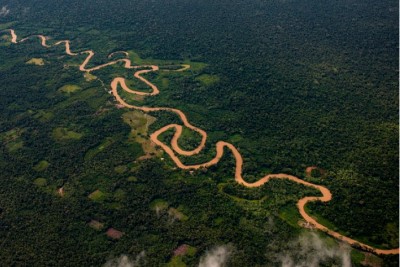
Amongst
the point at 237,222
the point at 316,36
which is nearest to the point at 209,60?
the point at 316,36

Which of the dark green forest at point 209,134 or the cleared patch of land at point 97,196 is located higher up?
the dark green forest at point 209,134

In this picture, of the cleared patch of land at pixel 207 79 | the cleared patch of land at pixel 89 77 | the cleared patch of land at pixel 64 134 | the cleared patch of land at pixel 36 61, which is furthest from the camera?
the cleared patch of land at pixel 36 61

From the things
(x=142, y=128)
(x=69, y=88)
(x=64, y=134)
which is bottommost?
(x=64, y=134)

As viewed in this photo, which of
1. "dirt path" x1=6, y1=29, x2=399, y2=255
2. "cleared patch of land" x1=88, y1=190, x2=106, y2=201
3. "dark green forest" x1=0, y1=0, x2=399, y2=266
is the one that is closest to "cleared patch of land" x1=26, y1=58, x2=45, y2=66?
"dark green forest" x1=0, y1=0, x2=399, y2=266

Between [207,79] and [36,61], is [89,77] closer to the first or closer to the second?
[36,61]

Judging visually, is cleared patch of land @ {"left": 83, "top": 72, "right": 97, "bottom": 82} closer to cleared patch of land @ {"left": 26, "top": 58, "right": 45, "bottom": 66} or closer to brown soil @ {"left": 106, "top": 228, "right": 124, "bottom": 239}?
cleared patch of land @ {"left": 26, "top": 58, "right": 45, "bottom": 66}

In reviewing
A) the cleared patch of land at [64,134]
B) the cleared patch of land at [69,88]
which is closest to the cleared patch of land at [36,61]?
the cleared patch of land at [69,88]

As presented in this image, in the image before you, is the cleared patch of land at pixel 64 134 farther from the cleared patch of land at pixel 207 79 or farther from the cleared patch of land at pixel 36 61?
the cleared patch of land at pixel 36 61

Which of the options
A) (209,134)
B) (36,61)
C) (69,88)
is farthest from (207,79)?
(36,61)
